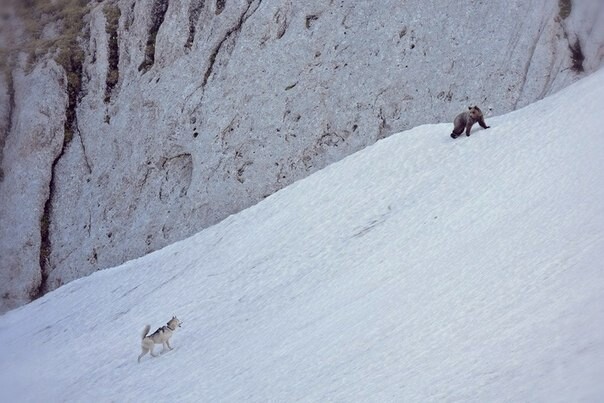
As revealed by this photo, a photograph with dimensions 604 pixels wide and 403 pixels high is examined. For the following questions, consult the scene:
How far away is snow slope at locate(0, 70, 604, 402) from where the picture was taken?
867 centimetres

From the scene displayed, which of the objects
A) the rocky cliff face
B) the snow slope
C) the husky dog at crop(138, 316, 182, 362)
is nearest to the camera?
the snow slope

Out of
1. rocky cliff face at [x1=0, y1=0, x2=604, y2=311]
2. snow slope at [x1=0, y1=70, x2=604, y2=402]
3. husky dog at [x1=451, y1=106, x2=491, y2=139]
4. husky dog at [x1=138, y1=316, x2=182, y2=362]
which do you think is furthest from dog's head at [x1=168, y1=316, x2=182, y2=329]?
rocky cliff face at [x1=0, y1=0, x2=604, y2=311]

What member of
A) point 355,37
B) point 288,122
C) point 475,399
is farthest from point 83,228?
point 475,399

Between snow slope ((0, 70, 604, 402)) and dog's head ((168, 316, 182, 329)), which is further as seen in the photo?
dog's head ((168, 316, 182, 329))

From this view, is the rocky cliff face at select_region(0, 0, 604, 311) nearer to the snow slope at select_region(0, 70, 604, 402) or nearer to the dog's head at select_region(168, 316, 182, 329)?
the snow slope at select_region(0, 70, 604, 402)

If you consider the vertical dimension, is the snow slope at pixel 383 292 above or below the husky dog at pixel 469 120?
below

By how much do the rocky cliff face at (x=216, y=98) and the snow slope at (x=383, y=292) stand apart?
12.6 feet

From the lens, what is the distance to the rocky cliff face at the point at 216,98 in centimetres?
2522

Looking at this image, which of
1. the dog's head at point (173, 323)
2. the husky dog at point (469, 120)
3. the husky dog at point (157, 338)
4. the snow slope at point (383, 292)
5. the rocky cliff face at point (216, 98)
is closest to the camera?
the snow slope at point (383, 292)

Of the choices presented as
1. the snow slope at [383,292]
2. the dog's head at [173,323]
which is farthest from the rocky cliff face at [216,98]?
the dog's head at [173,323]

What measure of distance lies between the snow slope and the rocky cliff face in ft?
12.6

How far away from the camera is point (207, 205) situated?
91.5 ft

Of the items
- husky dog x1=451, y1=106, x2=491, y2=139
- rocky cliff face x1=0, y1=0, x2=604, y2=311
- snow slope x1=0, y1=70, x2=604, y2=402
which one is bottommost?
snow slope x1=0, y1=70, x2=604, y2=402

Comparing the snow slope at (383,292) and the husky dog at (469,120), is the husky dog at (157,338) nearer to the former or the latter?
the snow slope at (383,292)
